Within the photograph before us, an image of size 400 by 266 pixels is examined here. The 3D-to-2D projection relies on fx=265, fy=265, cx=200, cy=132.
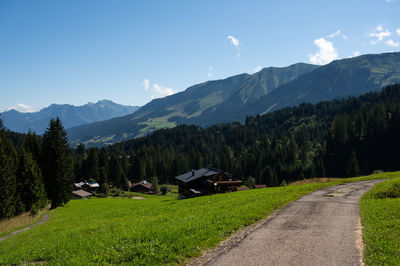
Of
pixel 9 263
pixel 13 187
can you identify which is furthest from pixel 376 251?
pixel 13 187

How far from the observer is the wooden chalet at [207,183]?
74.4 m

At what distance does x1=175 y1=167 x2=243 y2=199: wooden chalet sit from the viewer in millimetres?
74375

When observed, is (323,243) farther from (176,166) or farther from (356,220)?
(176,166)

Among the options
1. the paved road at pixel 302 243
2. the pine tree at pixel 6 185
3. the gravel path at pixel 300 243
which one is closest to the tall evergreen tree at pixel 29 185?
the pine tree at pixel 6 185

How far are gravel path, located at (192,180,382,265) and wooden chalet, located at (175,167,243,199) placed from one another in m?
56.5

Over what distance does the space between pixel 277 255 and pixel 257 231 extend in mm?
3819

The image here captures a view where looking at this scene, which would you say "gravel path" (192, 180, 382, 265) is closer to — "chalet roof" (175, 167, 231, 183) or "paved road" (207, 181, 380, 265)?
"paved road" (207, 181, 380, 265)

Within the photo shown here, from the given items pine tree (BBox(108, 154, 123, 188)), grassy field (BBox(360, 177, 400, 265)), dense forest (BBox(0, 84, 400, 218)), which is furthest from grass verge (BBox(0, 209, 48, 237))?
pine tree (BBox(108, 154, 123, 188))

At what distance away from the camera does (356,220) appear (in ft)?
54.7

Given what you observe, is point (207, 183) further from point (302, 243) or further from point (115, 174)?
point (302, 243)

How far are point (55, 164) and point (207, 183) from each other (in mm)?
40400

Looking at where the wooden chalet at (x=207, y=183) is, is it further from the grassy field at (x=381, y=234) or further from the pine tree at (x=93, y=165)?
the grassy field at (x=381, y=234)

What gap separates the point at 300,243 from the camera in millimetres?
12422

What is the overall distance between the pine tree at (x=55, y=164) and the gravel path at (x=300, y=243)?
51365mm
